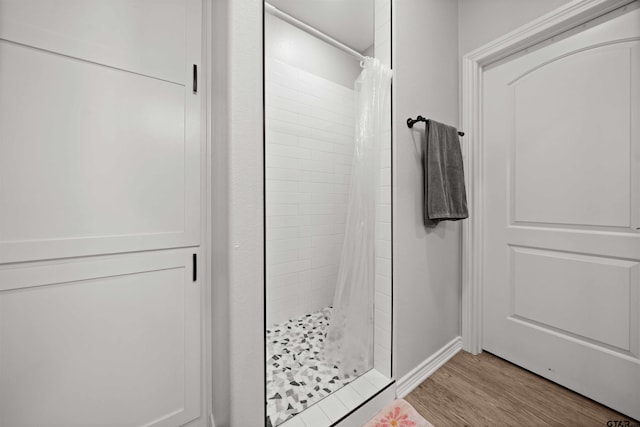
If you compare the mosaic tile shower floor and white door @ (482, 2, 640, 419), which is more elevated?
white door @ (482, 2, 640, 419)

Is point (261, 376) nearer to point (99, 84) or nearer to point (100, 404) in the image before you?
point (100, 404)

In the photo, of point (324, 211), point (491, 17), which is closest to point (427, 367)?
point (324, 211)

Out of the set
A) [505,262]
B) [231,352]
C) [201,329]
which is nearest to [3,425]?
[201,329]

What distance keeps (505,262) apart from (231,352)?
5.49 ft

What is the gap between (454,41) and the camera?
64.1 inches

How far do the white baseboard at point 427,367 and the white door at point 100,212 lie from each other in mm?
1012

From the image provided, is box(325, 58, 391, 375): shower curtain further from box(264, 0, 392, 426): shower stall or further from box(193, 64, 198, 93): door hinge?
box(193, 64, 198, 93): door hinge

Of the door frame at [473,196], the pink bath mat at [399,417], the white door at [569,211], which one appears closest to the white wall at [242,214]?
Result: the pink bath mat at [399,417]

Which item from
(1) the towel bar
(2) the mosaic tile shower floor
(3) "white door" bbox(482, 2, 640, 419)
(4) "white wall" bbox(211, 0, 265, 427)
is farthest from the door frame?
(4) "white wall" bbox(211, 0, 265, 427)

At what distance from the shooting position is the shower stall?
4.12ft

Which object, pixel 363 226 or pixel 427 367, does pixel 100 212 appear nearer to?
pixel 363 226

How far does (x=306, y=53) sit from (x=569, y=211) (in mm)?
2042

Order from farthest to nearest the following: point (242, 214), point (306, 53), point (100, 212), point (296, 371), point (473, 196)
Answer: point (306, 53), point (473, 196), point (296, 371), point (100, 212), point (242, 214)

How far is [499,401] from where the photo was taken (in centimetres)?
122
